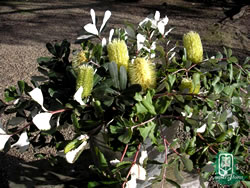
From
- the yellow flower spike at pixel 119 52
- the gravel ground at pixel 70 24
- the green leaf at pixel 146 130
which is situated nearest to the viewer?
the green leaf at pixel 146 130

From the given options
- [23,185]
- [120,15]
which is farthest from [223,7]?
[23,185]

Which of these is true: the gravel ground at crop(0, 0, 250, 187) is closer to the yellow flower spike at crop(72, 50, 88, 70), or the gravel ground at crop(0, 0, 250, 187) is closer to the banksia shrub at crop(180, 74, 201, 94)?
the yellow flower spike at crop(72, 50, 88, 70)

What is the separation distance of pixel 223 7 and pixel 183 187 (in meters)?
3.33

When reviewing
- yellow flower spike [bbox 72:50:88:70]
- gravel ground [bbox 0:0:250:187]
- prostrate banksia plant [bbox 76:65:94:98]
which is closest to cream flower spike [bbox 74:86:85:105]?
prostrate banksia plant [bbox 76:65:94:98]

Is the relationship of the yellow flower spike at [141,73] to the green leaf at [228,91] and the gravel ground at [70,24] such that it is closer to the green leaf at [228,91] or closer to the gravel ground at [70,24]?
the green leaf at [228,91]

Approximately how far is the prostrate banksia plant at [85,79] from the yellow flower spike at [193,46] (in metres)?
0.28

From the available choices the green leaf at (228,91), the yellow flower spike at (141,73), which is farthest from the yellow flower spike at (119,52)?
the green leaf at (228,91)

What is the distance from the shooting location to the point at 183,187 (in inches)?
40.3

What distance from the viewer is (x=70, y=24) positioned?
3.32 metres

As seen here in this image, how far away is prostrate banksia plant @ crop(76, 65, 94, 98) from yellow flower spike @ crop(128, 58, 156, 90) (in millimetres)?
95

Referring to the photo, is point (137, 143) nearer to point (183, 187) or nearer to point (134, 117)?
point (134, 117)

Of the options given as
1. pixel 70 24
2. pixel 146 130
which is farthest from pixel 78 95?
pixel 70 24

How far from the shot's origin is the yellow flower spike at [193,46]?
747mm

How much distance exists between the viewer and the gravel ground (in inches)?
104
